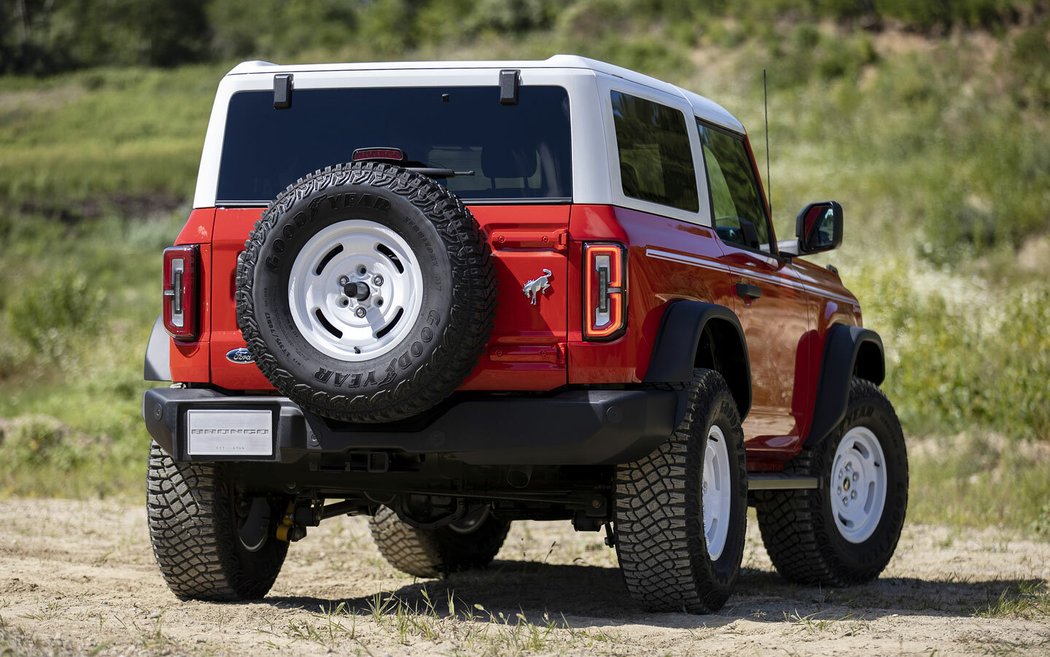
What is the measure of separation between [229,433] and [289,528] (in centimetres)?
98

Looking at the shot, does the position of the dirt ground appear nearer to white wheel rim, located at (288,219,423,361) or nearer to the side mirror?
white wheel rim, located at (288,219,423,361)

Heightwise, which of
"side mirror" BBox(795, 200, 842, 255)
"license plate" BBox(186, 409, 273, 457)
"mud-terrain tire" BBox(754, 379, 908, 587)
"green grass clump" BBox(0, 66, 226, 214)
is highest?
"green grass clump" BBox(0, 66, 226, 214)

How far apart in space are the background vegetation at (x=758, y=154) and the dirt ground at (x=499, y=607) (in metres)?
2.30

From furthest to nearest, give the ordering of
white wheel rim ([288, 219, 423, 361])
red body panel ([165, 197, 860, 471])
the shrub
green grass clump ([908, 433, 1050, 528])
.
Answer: the shrub
green grass clump ([908, 433, 1050, 528])
red body panel ([165, 197, 860, 471])
white wheel rim ([288, 219, 423, 361])

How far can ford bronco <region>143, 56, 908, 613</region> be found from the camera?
193 inches

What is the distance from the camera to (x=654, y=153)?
5.69 metres

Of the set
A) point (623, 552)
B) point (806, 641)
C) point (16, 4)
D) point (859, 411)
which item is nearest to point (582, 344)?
point (623, 552)

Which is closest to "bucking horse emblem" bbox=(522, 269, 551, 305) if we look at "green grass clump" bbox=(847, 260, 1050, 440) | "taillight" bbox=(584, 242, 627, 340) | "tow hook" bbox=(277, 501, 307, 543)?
"taillight" bbox=(584, 242, 627, 340)

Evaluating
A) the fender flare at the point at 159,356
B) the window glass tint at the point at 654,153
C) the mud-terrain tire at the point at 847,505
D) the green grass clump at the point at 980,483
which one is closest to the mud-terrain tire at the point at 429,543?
the mud-terrain tire at the point at 847,505

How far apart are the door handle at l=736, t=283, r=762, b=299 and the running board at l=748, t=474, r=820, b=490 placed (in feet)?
2.68

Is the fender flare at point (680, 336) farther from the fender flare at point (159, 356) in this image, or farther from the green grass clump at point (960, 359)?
the green grass clump at point (960, 359)

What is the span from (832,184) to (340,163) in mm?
21243

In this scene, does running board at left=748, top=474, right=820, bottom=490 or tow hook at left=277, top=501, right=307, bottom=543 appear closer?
tow hook at left=277, top=501, right=307, bottom=543

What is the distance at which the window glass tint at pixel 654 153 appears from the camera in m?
5.41
